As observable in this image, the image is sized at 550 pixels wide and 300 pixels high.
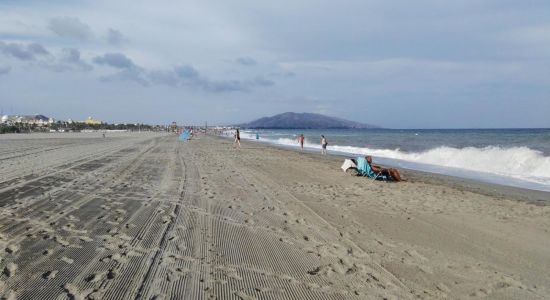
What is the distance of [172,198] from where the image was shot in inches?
382

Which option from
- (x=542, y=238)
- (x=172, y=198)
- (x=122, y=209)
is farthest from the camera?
(x=172, y=198)

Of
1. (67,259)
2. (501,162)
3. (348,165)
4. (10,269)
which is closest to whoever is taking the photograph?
(10,269)

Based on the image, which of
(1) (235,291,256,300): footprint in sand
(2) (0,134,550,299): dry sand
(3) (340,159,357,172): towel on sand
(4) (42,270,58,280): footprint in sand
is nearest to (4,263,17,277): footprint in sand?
(2) (0,134,550,299): dry sand

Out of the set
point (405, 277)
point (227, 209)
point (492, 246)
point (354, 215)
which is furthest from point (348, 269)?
point (227, 209)

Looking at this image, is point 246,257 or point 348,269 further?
point 246,257

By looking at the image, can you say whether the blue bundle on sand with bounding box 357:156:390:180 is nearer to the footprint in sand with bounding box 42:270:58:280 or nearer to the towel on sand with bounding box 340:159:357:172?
the towel on sand with bounding box 340:159:357:172

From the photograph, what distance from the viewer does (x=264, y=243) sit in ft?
20.5

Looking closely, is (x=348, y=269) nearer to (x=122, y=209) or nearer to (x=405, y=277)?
(x=405, y=277)

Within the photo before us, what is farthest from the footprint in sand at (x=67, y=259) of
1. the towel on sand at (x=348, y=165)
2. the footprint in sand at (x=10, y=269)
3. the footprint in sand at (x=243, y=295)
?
the towel on sand at (x=348, y=165)

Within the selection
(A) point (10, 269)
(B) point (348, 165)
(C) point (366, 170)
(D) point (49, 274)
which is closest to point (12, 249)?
(A) point (10, 269)

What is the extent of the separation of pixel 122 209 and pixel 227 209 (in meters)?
2.05

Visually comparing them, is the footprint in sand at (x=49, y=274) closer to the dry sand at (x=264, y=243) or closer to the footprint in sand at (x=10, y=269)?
the dry sand at (x=264, y=243)

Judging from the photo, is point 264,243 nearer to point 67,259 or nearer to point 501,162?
point 67,259

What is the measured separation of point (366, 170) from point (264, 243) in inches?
381
